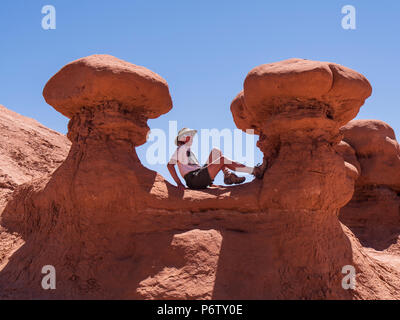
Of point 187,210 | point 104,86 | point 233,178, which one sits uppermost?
point 104,86

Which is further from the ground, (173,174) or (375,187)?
(375,187)

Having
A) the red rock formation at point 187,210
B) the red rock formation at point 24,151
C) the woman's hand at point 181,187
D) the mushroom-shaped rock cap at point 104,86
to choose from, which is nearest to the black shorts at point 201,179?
the woman's hand at point 181,187

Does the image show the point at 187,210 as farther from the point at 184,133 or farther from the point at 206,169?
the point at 184,133

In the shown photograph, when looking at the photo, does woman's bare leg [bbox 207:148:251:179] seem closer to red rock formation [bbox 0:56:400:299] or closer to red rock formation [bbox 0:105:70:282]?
red rock formation [bbox 0:56:400:299]

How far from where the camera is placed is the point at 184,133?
584cm

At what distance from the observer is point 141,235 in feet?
16.7

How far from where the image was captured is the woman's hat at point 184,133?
5824 millimetres

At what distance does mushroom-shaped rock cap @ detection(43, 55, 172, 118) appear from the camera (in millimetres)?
5195

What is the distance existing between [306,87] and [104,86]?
2.36m

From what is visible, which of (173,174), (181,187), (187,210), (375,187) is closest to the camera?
(187,210)

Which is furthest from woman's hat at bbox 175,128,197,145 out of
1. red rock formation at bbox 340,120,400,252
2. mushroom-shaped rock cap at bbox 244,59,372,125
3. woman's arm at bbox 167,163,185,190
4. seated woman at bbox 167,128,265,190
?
red rock formation at bbox 340,120,400,252

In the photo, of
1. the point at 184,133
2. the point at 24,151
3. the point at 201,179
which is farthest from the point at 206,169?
the point at 24,151

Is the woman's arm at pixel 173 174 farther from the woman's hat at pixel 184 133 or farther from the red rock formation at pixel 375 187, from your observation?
the red rock formation at pixel 375 187
